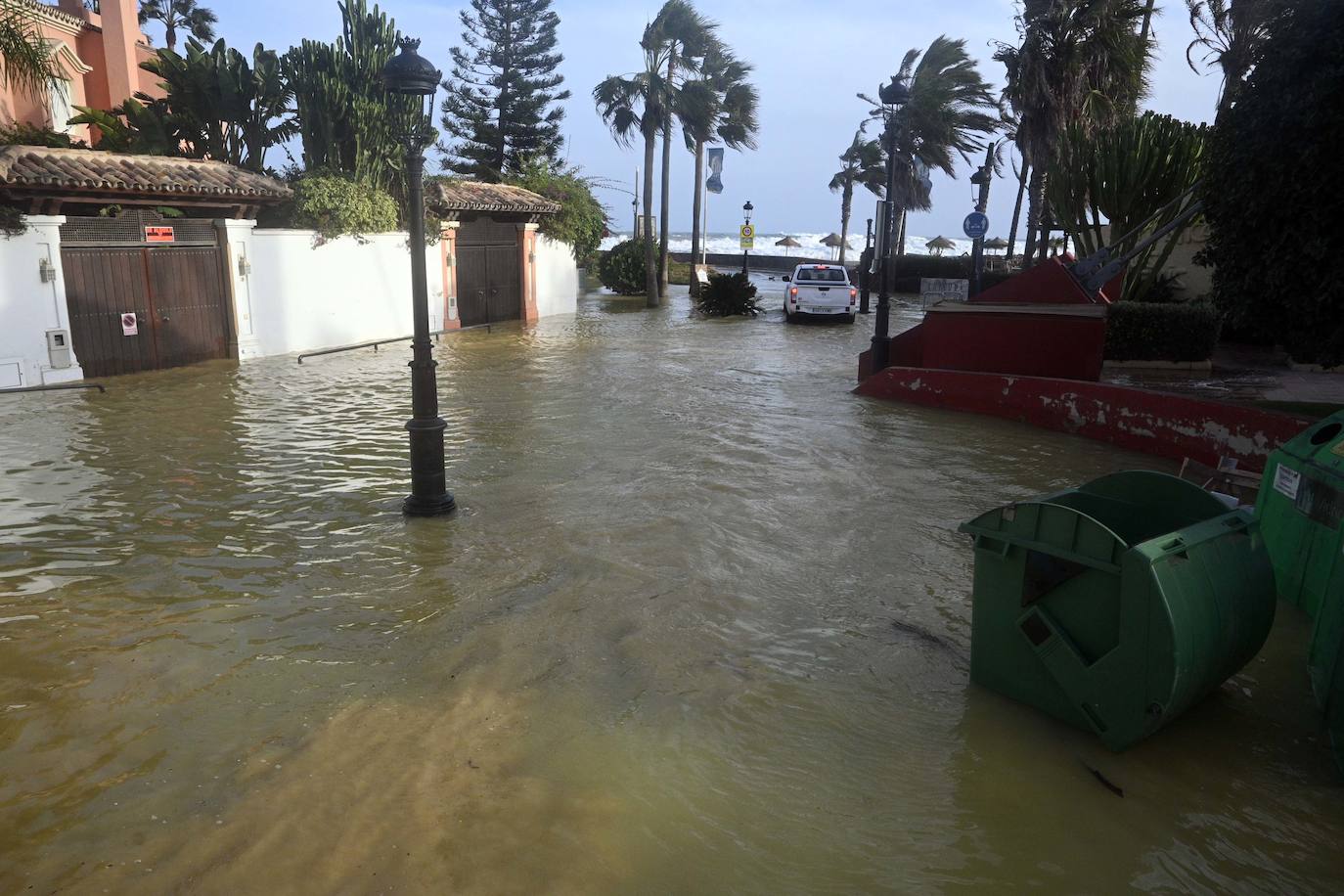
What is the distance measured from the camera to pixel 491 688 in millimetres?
4996

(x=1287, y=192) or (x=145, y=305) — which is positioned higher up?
(x=1287, y=192)

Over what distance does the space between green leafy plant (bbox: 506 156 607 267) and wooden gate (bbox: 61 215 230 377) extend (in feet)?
44.8

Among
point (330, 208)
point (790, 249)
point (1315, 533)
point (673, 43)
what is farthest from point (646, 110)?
point (790, 249)

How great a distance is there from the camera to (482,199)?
25.7 metres

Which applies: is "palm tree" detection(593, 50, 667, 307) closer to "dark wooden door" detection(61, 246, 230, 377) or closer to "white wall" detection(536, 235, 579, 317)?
"white wall" detection(536, 235, 579, 317)

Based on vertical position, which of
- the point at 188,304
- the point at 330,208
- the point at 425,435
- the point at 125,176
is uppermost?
the point at 125,176

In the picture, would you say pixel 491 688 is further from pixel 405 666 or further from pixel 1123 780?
pixel 1123 780

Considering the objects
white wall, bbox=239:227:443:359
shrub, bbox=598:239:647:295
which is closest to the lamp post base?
white wall, bbox=239:227:443:359

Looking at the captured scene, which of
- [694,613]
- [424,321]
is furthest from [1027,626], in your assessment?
[424,321]

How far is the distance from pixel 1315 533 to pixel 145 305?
56.6 feet

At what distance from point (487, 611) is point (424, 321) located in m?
2.80

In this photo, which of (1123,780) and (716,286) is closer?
(1123,780)

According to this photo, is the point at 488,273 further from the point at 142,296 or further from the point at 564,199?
the point at 142,296

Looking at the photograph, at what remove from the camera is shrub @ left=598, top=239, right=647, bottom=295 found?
3797 cm
